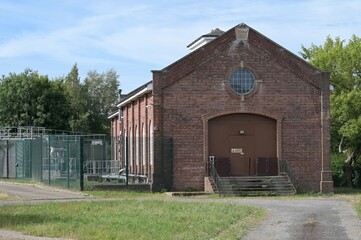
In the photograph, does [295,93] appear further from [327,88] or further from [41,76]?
[41,76]

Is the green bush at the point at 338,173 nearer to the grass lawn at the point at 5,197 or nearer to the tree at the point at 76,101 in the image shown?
the grass lawn at the point at 5,197

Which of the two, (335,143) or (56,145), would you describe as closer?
(56,145)

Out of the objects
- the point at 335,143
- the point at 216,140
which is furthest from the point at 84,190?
the point at 335,143

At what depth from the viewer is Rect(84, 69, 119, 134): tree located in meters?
84.8

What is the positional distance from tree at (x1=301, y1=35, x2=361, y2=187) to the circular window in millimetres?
10781

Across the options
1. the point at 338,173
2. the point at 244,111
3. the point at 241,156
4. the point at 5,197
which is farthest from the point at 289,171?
the point at 5,197

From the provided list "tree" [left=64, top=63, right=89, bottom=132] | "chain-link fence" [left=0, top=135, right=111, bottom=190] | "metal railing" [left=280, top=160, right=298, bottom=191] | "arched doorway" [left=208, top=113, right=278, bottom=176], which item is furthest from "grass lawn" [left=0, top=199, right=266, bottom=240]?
"tree" [left=64, top=63, right=89, bottom=132]

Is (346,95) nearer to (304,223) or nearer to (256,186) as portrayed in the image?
(256,186)

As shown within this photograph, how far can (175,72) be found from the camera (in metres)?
34.6

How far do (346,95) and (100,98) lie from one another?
46191 millimetres

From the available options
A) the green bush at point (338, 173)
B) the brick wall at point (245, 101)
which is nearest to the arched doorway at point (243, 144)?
the brick wall at point (245, 101)

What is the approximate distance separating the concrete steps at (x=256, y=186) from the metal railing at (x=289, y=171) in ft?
0.75

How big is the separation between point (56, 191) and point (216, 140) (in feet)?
27.5

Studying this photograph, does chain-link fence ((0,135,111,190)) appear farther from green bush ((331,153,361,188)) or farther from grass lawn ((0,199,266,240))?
green bush ((331,153,361,188))
